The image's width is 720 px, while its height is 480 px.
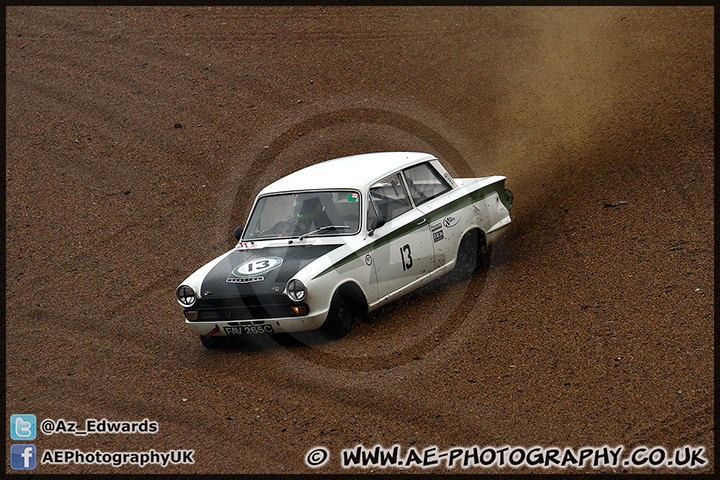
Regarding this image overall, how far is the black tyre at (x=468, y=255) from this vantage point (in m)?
8.25

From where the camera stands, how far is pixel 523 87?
1409 cm

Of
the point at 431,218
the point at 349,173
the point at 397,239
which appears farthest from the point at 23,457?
the point at 431,218

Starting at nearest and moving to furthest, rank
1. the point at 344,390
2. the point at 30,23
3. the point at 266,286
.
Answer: the point at 344,390 → the point at 266,286 → the point at 30,23

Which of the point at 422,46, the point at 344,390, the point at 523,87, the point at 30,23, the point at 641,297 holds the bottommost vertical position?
the point at 344,390

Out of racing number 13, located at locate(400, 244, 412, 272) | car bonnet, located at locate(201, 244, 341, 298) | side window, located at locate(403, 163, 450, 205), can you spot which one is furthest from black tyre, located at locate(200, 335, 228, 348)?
side window, located at locate(403, 163, 450, 205)

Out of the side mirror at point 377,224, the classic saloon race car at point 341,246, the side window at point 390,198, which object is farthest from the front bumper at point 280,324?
the side window at point 390,198

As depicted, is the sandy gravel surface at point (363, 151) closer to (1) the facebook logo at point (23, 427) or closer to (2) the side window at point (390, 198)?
(1) the facebook logo at point (23, 427)

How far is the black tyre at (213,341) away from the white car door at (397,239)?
1.70 meters

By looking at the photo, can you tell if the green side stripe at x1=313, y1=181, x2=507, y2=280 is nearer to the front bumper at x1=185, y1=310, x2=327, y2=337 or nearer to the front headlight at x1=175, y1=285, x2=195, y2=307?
the front bumper at x1=185, y1=310, x2=327, y2=337

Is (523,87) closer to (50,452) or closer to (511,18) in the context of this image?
(511,18)

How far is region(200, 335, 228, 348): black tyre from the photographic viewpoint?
7.09m

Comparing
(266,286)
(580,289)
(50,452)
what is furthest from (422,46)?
(50,452)

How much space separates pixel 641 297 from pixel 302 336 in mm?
3456
